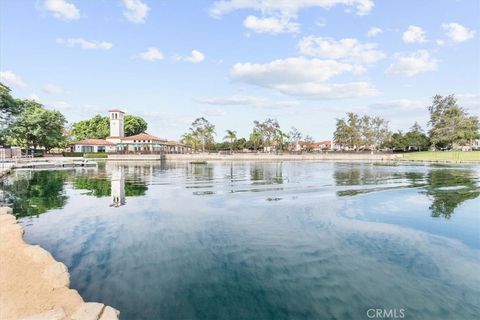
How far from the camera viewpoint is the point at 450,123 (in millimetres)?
78125

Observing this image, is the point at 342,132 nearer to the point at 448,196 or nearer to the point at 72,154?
the point at 72,154

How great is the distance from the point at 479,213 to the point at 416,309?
12150 mm

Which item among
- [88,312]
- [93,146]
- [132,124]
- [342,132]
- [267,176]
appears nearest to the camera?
[88,312]

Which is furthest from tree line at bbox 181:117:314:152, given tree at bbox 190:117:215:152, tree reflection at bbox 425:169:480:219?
tree reflection at bbox 425:169:480:219

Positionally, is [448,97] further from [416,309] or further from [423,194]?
[416,309]

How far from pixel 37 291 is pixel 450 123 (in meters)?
89.9

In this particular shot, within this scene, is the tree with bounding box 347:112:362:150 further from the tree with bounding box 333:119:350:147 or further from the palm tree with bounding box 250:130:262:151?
the palm tree with bounding box 250:130:262:151

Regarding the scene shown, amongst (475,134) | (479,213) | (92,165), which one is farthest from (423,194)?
(475,134)

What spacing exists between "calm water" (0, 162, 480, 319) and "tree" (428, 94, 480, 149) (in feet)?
220

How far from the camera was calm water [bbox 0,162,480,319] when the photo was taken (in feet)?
23.9

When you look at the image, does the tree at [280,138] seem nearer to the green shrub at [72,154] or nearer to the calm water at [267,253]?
the green shrub at [72,154]

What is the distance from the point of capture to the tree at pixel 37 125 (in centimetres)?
5962

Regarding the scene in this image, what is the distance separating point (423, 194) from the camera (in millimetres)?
22188

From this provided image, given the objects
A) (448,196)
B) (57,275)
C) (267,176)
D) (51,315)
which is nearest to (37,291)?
(57,275)
